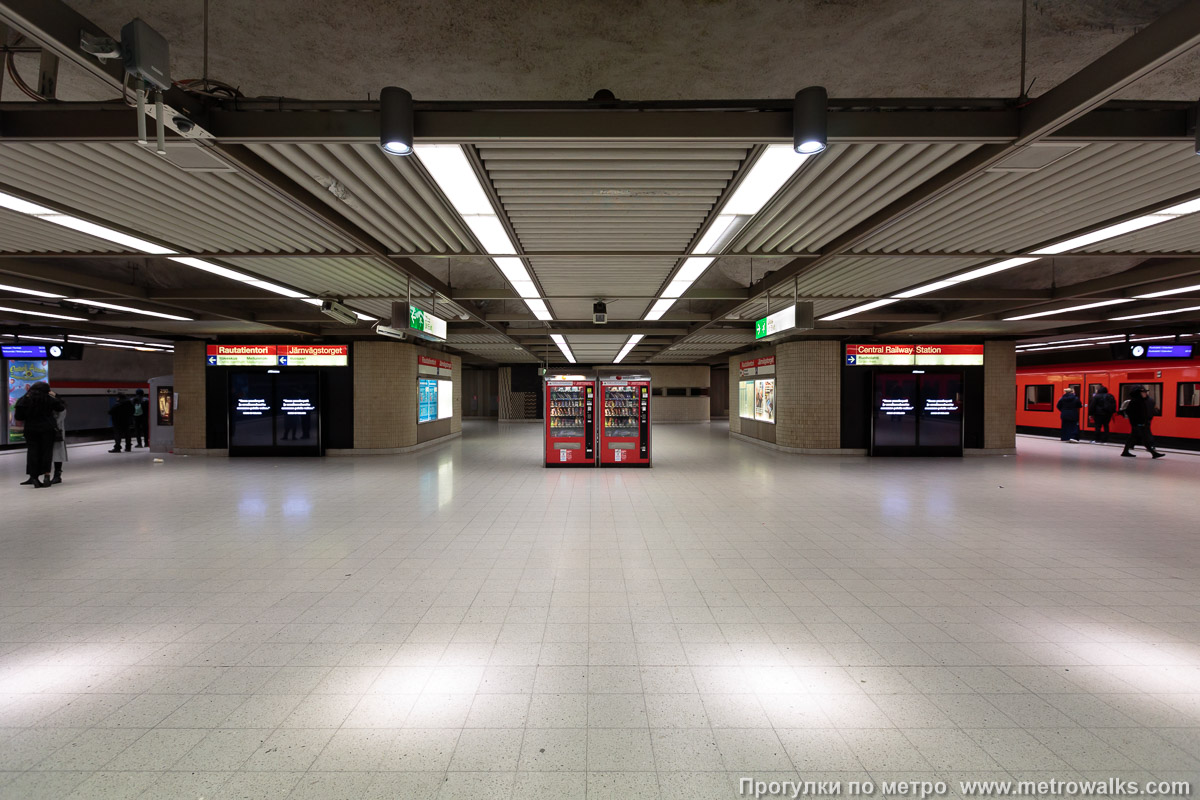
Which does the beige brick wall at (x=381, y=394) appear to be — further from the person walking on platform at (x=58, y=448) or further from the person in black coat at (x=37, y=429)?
the person in black coat at (x=37, y=429)

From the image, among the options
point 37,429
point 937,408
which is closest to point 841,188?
point 937,408

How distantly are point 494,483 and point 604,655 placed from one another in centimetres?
572

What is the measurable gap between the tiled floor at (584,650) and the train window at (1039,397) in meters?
12.5

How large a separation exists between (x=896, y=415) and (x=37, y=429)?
16.4 meters

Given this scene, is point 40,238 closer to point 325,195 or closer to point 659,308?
point 325,195

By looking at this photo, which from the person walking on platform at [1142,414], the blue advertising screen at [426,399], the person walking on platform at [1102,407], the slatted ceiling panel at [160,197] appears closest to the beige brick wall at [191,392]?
the blue advertising screen at [426,399]

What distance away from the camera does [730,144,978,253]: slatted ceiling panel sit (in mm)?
3061

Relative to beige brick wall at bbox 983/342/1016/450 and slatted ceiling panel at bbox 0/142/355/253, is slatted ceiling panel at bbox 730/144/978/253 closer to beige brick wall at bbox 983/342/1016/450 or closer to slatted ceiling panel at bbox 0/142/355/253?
slatted ceiling panel at bbox 0/142/355/253

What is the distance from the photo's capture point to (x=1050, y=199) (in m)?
3.74

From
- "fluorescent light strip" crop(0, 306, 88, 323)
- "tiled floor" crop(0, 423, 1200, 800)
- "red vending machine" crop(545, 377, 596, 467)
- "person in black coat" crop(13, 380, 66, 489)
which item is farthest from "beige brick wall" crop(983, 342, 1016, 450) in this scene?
"fluorescent light strip" crop(0, 306, 88, 323)

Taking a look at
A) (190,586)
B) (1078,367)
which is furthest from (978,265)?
(1078,367)

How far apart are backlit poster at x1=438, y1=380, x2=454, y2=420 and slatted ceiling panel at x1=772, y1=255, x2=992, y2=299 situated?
34.8 feet

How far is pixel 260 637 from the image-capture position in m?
3.04

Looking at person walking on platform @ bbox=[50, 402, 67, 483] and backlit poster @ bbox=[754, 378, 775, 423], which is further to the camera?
backlit poster @ bbox=[754, 378, 775, 423]
